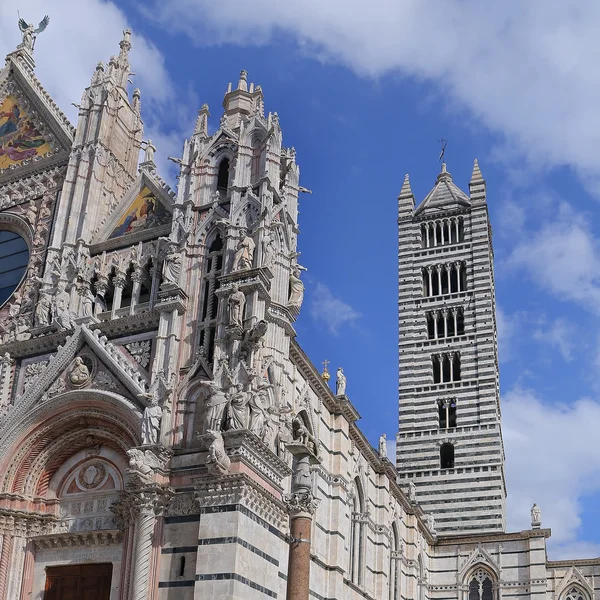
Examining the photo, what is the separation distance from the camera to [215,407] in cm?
1733

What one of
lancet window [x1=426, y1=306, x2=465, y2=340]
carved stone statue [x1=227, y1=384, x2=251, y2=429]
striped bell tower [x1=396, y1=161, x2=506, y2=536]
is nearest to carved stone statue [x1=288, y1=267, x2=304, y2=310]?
carved stone statue [x1=227, y1=384, x2=251, y2=429]

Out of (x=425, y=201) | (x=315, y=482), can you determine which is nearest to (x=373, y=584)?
(x=315, y=482)

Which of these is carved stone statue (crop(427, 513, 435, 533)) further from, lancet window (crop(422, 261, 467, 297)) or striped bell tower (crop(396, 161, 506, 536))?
lancet window (crop(422, 261, 467, 297))

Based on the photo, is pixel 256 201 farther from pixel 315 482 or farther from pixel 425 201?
pixel 425 201

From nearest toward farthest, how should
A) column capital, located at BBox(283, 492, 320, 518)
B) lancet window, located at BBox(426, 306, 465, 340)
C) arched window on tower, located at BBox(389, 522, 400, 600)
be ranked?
column capital, located at BBox(283, 492, 320, 518) < arched window on tower, located at BBox(389, 522, 400, 600) < lancet window, located at BBox(426, 306, 465, 340)

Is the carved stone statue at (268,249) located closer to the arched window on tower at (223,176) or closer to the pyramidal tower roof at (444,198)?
the arched window on tower at (223,176)

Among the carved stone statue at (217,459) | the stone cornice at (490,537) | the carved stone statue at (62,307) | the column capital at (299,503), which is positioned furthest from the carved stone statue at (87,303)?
the stone cornice at (490,537)

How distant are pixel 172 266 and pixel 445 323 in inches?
1006

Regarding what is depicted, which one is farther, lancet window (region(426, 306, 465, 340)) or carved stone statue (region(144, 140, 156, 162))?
lancet window (region(426, 306, 465, 340))

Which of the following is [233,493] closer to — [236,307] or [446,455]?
[236,307]

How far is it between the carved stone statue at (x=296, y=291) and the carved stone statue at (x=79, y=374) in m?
4.79

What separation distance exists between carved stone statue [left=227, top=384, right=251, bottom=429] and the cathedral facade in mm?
32

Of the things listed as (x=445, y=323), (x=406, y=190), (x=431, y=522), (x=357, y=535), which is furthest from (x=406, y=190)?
(x=357, y=535)

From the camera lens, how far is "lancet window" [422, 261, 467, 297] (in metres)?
44.2
